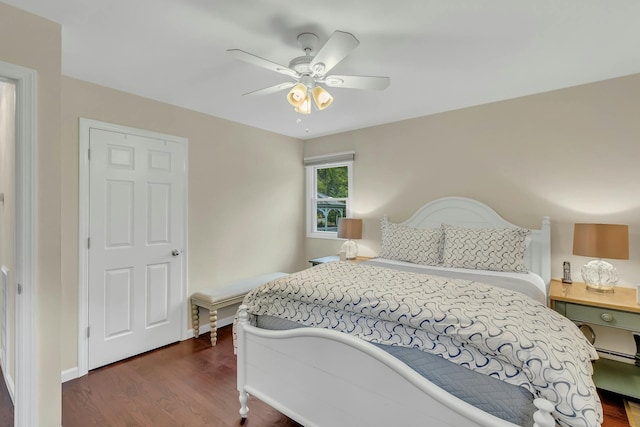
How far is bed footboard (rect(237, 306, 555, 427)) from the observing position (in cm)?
122

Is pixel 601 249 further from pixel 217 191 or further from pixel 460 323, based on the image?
pixel 217 191

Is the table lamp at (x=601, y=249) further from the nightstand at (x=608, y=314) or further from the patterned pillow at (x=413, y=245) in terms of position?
the patterned pillow at (x=413, y=245)

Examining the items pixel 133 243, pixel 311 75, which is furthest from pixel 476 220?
pixel 133 243

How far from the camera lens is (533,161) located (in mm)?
2811

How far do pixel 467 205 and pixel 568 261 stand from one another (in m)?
0.93

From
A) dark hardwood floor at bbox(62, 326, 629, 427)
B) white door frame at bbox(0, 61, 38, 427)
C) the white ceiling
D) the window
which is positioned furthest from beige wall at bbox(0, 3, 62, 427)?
the window

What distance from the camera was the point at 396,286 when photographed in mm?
1654

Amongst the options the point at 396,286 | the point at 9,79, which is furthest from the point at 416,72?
the point at 9,79

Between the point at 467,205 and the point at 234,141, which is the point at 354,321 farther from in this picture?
the point at 234,141

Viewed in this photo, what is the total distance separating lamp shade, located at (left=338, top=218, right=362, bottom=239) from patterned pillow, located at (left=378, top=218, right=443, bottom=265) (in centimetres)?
50

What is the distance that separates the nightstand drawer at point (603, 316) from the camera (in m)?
2.00

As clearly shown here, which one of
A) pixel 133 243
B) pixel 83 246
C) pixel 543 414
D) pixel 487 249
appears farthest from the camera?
pixel 133 243

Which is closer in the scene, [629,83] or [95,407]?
[95,407]

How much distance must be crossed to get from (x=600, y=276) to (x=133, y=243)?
12.7 feet
